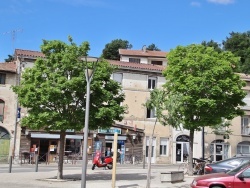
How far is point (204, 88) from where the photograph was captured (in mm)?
21375

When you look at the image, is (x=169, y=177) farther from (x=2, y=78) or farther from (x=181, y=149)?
(x=181, y=149)

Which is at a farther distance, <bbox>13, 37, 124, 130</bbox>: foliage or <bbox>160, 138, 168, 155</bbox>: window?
<bbox>160, 138, 168, 155</bbox>: window

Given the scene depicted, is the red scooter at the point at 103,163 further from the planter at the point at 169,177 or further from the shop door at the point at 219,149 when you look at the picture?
the shop door at the point at 219,149

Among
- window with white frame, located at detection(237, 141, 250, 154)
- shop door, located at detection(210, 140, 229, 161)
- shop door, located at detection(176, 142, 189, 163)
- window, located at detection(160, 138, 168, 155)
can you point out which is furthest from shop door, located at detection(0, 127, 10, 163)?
window with white frame, located at detection(237, 141, 250, 154)

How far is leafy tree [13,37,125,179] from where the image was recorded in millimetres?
17250

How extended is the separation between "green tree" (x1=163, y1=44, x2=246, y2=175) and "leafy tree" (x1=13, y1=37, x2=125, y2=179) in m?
4.57

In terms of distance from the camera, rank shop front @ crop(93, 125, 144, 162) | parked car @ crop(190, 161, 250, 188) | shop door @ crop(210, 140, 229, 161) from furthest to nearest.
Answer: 1. shop door @ crop(210, 140, 229, 161)
2. shop front @ crop(93, 125, 144, 162)
3. parked car @ crop(190, 161, 250, 188)

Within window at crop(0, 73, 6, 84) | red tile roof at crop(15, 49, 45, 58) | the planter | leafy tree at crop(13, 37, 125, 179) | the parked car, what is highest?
red tile roof at crop(15, 49, 45, 58)

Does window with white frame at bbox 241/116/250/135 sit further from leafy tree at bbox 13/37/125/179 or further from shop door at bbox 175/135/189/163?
leafy tree at bbox 13/37/125/179

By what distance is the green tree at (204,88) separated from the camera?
69.6ft

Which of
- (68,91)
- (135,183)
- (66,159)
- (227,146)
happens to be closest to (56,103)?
(68,91)

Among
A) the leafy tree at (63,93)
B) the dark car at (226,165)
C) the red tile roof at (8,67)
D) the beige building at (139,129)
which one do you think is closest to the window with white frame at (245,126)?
the beige building at (139,129)

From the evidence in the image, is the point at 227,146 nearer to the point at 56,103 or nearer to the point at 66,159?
the point at 66,159

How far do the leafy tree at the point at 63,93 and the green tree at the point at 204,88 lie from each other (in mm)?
4573
